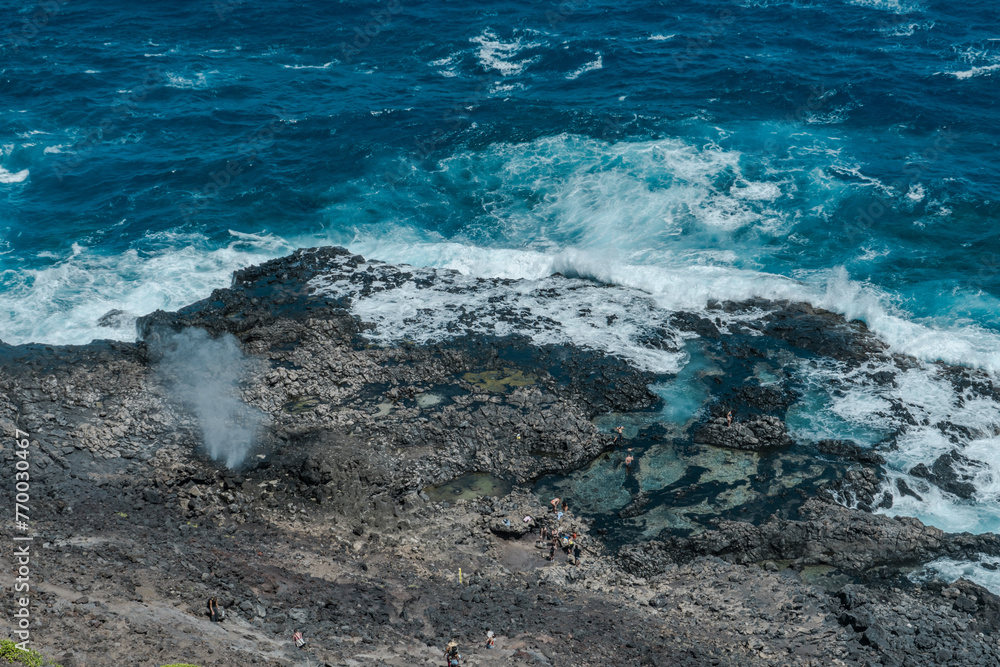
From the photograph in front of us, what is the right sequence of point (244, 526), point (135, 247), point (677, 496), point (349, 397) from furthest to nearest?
point (135, 247), point (349, 397), point (677, 496), point (244, 526)

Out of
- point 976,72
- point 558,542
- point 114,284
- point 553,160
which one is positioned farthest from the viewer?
point 976,72

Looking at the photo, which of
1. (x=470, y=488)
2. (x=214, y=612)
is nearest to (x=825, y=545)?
(x=470, y=488)

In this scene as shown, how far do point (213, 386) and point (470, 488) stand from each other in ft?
57.8

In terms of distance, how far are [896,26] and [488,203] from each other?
62117mm

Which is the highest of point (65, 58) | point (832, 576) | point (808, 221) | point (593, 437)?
point (65, 58)

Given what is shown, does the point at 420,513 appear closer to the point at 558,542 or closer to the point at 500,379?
the point at 558,542

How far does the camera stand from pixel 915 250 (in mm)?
68438

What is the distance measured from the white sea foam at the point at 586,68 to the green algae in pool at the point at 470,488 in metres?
59.3

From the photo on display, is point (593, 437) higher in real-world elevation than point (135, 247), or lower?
lower

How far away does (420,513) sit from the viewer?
43781 millimetres

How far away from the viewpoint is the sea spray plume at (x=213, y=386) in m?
46.4

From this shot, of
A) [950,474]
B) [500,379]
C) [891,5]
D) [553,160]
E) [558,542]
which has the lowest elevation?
[558,542]

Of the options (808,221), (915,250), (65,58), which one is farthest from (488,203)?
(65,58)

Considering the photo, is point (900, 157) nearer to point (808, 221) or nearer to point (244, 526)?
point (808, 221)
